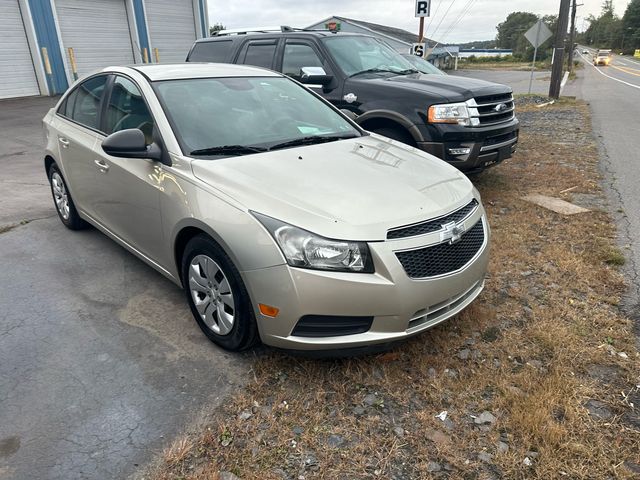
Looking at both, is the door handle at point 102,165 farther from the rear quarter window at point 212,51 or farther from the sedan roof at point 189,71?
the rear quarter window at point 212,51

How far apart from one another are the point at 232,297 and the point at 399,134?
349 centimetres

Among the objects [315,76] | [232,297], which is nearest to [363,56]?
[315,76]

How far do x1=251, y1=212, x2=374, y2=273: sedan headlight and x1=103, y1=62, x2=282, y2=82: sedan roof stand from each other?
1.93m

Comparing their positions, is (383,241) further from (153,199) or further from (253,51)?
(253,51)

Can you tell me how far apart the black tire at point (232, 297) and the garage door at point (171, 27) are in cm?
1919

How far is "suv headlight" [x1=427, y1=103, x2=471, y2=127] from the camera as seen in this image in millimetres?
5242

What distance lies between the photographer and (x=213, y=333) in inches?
122

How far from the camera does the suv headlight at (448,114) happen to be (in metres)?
5.24

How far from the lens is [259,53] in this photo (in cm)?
688

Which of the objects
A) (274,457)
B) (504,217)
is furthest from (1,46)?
(274,457)

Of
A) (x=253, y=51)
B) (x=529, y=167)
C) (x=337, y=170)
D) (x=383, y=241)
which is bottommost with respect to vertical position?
(x=529, y=167)

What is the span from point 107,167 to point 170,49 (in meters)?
20.1

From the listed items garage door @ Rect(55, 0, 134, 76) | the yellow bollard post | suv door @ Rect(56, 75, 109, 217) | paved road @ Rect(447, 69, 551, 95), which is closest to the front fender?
suv door @ Rect(56, 75, 109, 217)

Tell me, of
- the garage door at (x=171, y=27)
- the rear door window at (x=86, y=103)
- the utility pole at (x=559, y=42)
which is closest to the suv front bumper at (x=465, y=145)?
the rear door window at (x=86, y=103)
